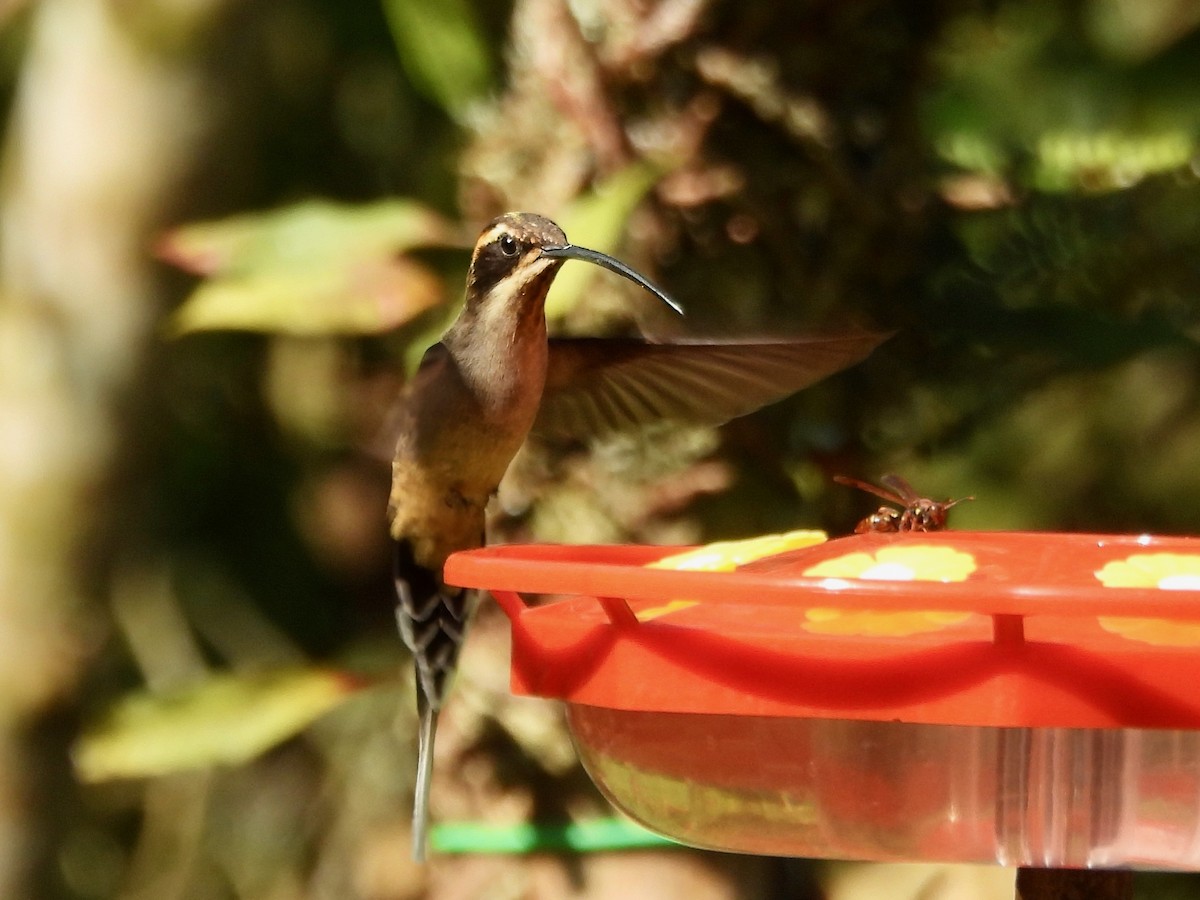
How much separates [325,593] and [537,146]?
1286 mm

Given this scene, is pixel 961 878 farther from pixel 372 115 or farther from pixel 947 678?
pixel 372 115

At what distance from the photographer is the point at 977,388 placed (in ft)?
A: 9.16

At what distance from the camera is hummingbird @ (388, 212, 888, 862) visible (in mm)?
2006

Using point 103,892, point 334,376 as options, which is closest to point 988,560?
point 334,376

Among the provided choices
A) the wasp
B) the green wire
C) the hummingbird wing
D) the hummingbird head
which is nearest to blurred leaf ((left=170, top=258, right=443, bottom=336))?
the hummingbird wing

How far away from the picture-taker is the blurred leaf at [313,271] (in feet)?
8.53

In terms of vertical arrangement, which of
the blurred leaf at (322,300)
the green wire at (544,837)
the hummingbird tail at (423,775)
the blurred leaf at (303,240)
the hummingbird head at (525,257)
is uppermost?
the blurred leaf at (303,240)

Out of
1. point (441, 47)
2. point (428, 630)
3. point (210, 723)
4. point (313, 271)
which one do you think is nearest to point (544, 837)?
point (428, 630)

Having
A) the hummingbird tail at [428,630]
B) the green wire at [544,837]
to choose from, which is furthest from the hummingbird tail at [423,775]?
the green wire at [544,837]

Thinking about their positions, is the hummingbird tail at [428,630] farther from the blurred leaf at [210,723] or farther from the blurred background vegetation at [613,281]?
the blurred leaf at [210,723]

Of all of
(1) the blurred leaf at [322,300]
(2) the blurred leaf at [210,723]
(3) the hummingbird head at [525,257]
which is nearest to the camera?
(3) the hummingbird head at [525,257]

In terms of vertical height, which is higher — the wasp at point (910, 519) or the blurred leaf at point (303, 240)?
the blurred leaf at point (303, 240)

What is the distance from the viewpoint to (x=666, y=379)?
7.30ft

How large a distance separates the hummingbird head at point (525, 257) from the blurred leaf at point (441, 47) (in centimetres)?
89
